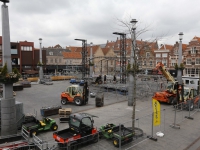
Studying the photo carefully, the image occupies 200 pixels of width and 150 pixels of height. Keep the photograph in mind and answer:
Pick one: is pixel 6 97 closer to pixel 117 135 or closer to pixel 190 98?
pixel 117 135

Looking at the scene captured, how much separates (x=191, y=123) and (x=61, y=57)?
182 feet

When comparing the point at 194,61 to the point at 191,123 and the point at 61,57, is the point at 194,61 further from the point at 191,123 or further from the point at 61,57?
the point at 61,57

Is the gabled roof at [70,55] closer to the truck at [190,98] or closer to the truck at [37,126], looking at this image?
the truck at [190,98]

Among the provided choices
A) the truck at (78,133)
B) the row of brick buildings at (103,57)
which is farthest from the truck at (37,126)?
the row of brick buildings at (103,57)

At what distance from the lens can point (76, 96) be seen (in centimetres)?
1931

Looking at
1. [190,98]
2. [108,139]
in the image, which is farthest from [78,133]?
[190,98]

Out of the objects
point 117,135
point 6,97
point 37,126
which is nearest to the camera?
Answer: point 117,135

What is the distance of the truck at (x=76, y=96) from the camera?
62.6 feet

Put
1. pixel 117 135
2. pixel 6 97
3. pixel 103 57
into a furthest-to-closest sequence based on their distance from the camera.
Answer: pixel 103 57, pixel 6 97, pixel 117 135

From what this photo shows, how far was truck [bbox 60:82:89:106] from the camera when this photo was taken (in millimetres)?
19094

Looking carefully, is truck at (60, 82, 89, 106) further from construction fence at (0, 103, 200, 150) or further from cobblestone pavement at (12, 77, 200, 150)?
construction fence at (0, 103, 200, 150)

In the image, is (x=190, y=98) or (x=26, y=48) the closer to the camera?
(x=190, y=98)

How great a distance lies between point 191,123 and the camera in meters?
13.9

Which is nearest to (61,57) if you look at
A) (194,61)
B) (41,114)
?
(194,61)
